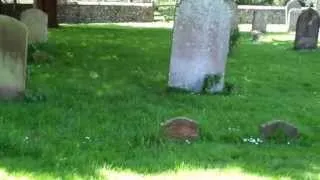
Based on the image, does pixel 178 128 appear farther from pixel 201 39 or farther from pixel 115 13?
pixel 115 13

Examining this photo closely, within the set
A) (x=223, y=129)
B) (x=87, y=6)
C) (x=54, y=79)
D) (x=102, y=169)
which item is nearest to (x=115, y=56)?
(x=54, y=79)

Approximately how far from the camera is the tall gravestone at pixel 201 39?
10117 mm

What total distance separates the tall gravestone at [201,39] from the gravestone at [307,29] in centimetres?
924

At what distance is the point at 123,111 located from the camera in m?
8.55

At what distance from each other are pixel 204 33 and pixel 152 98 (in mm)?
1329

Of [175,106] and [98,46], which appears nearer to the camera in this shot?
[175,106]

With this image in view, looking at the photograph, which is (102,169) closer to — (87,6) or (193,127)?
(193,127)

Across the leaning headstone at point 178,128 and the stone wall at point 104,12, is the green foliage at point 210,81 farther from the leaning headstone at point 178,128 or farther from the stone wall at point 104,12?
the stone wall at point 104,12

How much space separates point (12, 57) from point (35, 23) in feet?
27.4

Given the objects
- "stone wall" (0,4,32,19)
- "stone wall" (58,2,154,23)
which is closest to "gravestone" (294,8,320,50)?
"stone wall" (0,4,32,19)

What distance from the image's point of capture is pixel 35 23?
16.8 metres

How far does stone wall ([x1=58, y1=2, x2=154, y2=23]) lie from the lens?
3300cm

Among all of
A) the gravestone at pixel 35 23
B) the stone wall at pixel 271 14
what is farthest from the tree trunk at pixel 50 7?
the stone wall at pixel 271 14

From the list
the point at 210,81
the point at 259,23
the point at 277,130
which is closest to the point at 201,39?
the point at 210,81
